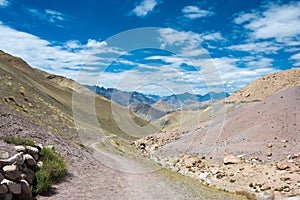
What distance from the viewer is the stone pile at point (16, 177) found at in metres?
10.2

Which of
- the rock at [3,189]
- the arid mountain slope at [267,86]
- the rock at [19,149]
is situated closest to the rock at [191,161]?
the rock at [19,149]

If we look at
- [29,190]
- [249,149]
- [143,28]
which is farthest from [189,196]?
[249,149]

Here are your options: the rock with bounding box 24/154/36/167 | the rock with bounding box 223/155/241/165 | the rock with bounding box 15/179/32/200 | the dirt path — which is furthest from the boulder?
the rock with bounding box 223/155/241/165

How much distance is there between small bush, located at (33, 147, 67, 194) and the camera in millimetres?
12344

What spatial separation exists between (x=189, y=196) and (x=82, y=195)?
20.0ft

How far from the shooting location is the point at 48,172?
13.5 metres

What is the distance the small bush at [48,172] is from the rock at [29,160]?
17.7 inches

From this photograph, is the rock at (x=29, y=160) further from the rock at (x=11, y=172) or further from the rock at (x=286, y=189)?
the rock at (x=286, y=189)

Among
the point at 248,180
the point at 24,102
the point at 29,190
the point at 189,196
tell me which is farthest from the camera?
the point at 24,102

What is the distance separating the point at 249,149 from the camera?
1532 inches

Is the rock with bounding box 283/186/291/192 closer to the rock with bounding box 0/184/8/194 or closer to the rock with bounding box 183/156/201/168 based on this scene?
the rock with bounding box 183/156/201/168

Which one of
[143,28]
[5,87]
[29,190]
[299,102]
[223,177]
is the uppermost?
[143,28]

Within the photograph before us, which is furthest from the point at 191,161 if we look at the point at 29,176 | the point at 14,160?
the point at 14,160

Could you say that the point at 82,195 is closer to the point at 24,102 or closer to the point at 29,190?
the point at 29,190
